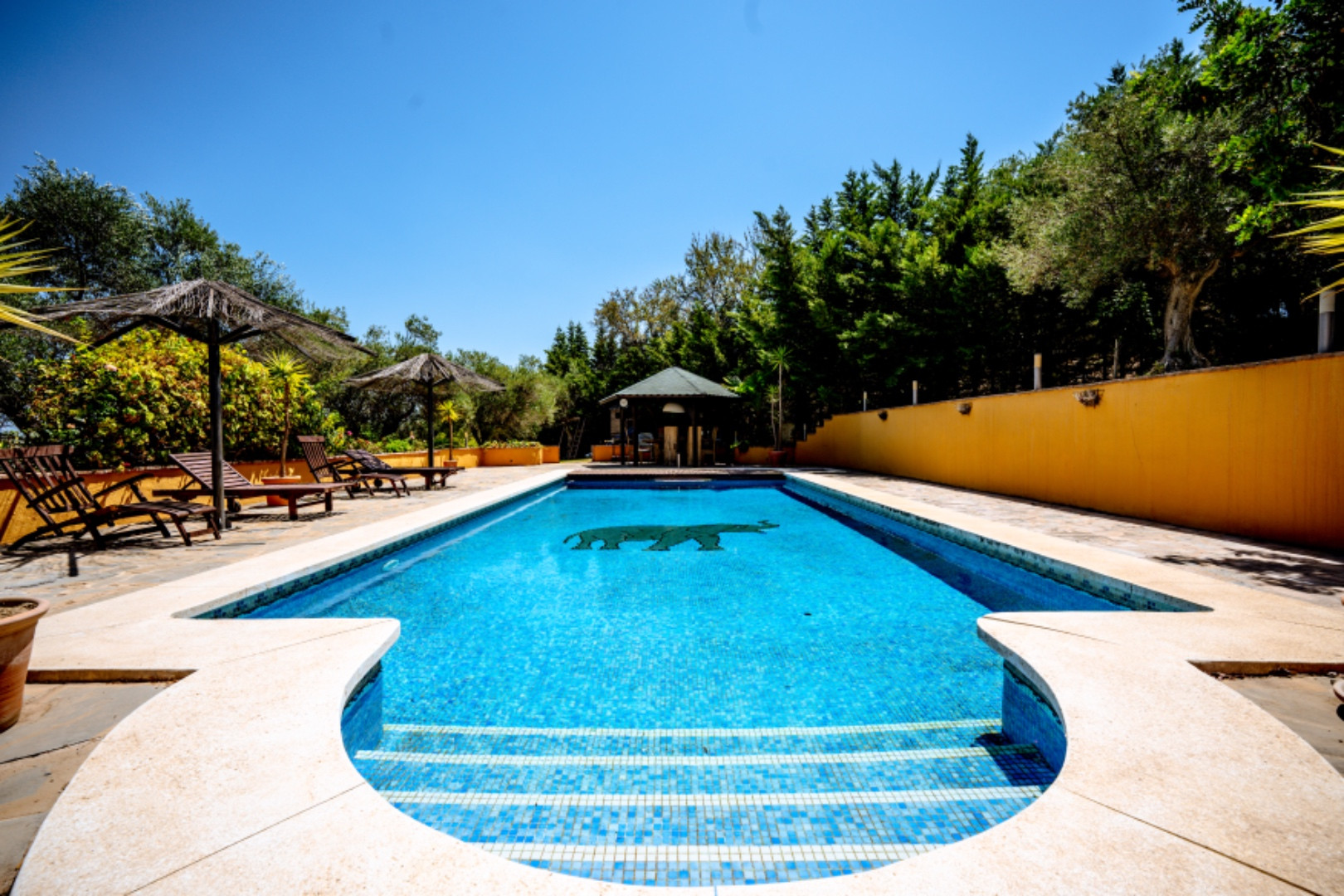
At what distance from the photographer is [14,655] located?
7.00 feet

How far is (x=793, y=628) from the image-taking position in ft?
15.0

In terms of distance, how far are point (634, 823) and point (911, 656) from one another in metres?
2.57

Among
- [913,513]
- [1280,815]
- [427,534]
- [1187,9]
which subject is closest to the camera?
[1280,815]

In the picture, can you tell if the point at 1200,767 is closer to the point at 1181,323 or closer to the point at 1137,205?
the point at 1137,205

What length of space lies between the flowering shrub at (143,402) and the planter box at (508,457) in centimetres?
989

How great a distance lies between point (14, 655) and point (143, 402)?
27.9 ft

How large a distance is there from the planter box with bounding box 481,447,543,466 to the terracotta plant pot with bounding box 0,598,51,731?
18.8 m

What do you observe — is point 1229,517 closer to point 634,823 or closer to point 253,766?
point 634,823

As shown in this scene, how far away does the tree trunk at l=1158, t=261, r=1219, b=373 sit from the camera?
1373 cm

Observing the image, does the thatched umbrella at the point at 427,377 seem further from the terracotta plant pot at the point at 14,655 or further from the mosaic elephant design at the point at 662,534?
the terracotta plant pot at the point at 14,655

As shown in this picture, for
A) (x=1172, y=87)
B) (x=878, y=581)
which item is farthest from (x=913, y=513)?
(x=1172, y=87)

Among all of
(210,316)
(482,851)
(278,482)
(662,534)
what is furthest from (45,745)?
(278,482)

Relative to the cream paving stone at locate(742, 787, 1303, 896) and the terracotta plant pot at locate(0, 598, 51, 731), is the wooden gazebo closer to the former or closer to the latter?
the terracotta plant pot at locate(0, 598, 51, 731)

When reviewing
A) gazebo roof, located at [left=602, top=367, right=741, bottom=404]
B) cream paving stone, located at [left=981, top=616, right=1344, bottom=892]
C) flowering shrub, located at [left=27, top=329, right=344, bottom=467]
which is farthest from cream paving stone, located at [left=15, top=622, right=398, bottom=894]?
gazebo roof, located at [left=602, top=367, right=741, bottom=404]
